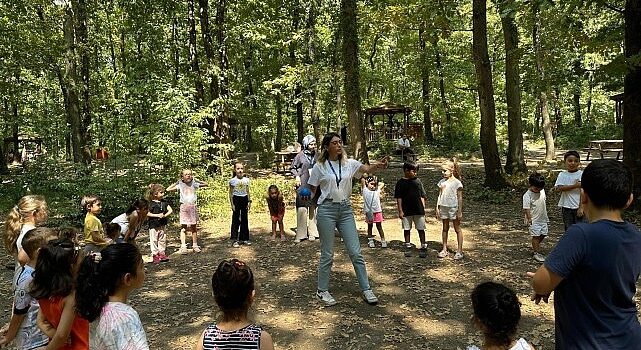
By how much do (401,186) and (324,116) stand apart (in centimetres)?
2827

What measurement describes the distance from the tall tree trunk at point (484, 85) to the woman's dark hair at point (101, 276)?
1222cm

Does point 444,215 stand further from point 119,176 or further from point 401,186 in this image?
point 119,176

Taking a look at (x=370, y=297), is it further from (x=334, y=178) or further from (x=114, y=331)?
(x=114, y=331)

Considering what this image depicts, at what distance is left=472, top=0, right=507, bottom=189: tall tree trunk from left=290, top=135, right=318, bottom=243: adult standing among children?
6.05 metres

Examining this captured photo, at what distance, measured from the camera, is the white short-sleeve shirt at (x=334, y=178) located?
5.51 m

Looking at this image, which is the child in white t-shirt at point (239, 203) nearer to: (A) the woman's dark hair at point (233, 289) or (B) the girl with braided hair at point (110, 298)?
(B) the girl with braided hair at point (110, 298)

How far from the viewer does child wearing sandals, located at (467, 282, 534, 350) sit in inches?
90.8

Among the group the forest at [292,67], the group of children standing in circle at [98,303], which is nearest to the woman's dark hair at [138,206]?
the group of children standing in circle at [98,303]

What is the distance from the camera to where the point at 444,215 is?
24.5 feet

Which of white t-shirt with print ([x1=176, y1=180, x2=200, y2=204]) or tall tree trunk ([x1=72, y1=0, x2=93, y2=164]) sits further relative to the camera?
tall tree trunk ([x1=72, y1=0, x2=93, y2=164])

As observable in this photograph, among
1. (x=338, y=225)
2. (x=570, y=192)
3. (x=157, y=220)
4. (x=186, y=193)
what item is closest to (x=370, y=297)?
(x=338, y=225)

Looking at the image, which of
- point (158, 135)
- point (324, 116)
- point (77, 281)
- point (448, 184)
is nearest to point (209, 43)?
point (158, 135)

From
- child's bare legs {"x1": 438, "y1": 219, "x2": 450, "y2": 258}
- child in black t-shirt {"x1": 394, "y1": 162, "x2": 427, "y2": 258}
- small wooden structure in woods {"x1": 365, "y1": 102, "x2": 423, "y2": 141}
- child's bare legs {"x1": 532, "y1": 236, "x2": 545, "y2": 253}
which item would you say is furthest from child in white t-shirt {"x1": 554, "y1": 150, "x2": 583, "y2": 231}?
small wooden structure in woods {"x1": 365, "y1": 102, "x2": 423, "y2": 141}

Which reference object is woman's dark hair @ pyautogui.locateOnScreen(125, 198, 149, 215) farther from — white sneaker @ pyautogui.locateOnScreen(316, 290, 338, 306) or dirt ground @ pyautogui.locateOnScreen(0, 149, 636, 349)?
white sneaker @ pyautogui.locateOnScreen(316, 290, 338, 306)
